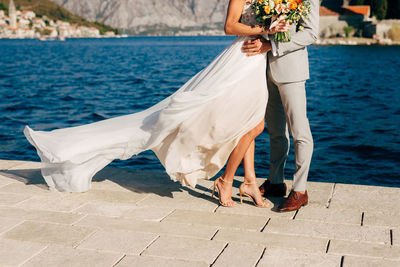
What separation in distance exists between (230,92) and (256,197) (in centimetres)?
95

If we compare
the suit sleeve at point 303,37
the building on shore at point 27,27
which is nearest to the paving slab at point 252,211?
the suit sleeve at point 303,37

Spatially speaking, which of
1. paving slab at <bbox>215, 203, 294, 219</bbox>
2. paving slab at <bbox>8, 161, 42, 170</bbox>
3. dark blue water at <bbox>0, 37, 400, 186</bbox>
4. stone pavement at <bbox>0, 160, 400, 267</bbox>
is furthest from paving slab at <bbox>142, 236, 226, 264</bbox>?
dark blue water at <bbox>0, 37, 400, 186</bbox>

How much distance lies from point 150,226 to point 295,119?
4.78 feet

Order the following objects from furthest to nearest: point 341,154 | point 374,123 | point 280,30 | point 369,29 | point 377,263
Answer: point 369,29 < point 374,123 < point 341,154 < point 280,30 < point 377,263

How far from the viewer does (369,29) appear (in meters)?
83.1

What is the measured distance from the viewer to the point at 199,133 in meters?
Answer: 4.34

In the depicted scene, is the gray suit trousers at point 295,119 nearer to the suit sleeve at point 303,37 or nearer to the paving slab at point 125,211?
the suit sleeve at point 303,37

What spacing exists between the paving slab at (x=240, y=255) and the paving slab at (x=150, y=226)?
0.27 metres

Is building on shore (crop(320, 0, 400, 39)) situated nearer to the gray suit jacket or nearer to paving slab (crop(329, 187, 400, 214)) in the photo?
paving slab (crop(329, 187, 400, 214))

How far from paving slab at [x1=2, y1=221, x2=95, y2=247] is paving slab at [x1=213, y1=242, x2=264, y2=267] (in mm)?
1028

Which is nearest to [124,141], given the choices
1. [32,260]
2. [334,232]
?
[32,260]

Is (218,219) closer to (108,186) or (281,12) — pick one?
(108,186)

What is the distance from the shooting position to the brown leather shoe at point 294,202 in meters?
4.21

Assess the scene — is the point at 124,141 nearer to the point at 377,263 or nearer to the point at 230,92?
the point at 230,92
